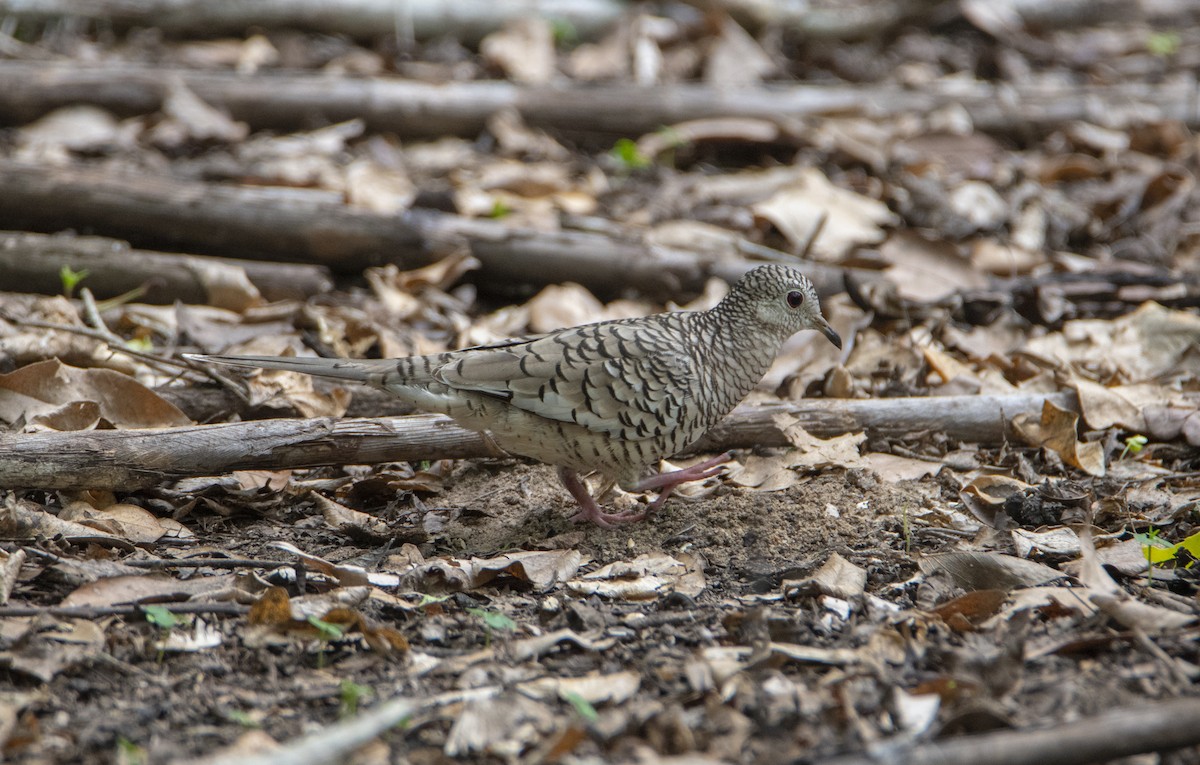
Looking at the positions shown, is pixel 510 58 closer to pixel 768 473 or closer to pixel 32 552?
pixel 768 473

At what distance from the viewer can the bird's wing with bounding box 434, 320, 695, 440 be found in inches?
155

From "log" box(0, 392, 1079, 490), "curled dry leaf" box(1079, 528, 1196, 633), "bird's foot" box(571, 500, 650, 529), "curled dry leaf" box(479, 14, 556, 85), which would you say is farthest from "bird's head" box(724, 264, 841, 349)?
"curled dry leaf" box(479, 14, 556, 85)

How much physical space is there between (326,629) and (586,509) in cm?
129

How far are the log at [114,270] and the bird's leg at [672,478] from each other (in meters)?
2.46

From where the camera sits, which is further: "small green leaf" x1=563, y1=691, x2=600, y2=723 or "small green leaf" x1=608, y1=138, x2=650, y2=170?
"small green leaf" x1=608, y1=138, x2=650, y2=170

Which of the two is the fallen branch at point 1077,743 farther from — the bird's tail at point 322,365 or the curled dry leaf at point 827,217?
the curled dry leaf at point 827,217

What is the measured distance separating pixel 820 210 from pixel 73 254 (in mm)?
4199

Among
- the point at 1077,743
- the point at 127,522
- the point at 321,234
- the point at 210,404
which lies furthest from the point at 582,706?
the point at 321,234

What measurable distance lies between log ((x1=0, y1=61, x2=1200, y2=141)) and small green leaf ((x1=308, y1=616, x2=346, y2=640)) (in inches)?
220

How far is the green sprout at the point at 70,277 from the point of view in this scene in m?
5.31

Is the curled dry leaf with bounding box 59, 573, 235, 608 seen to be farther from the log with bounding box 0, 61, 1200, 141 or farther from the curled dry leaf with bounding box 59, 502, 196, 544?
the log with bounding box 0, 61, 1200, 141

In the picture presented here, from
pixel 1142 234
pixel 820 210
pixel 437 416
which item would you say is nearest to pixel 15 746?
pixel 437 416

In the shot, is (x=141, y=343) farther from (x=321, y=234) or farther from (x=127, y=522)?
(x=127, y=522)

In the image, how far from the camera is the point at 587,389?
3.95m
